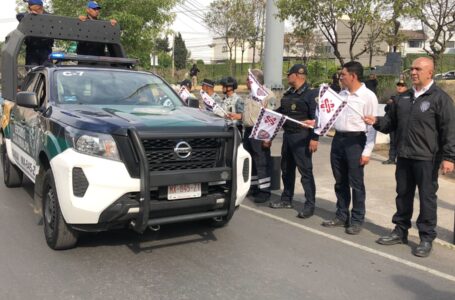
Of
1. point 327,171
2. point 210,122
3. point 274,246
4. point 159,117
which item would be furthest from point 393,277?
point 327,171

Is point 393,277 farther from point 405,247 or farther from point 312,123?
point 312,123

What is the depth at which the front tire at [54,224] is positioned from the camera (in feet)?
15.7

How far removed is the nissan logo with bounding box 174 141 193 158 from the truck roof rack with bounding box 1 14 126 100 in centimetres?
421

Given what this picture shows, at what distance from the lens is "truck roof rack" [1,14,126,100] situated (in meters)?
7.81

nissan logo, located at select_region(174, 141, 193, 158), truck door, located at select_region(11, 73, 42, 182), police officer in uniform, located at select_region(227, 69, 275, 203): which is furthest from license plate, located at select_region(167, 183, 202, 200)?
police officer in uniform, located at select_region(227, 69, 275, 203)

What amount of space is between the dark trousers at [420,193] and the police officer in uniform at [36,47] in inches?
242

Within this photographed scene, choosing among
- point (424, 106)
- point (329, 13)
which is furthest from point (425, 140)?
point (329, 13)

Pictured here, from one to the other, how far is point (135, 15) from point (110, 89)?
11.2 meters

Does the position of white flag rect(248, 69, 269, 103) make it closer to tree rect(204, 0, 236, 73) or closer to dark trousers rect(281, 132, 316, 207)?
dark trousers rect(281, 132, 316, 207)

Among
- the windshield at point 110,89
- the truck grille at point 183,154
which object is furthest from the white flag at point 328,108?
the windshield at point 110,89

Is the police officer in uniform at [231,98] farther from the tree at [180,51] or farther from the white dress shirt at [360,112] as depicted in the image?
the tree at [180,51]

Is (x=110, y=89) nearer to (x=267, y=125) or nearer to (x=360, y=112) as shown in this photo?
(x=267, y=125)

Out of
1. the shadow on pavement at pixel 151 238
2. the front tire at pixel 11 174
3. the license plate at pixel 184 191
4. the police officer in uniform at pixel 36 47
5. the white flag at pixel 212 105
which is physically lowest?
the shadow on pavement at pixel 151 238

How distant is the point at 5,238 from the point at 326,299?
3.49 metres
